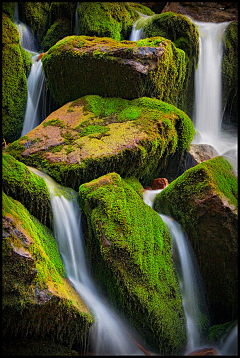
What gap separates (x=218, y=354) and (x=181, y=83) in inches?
224

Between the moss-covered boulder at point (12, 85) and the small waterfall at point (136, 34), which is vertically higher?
the small waterfall at point (136, 34)

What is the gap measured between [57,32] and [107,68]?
4.09 meters

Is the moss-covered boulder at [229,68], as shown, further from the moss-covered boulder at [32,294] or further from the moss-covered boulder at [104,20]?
the moss-covered boulder at [32,294]

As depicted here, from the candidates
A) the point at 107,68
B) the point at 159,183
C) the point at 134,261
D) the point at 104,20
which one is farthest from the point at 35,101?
the point at 134,261

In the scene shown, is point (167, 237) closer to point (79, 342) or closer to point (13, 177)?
point (79, 342)

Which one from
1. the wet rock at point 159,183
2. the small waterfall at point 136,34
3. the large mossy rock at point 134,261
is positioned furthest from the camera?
the small waterfall at point 136,34

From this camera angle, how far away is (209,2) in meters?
12.5

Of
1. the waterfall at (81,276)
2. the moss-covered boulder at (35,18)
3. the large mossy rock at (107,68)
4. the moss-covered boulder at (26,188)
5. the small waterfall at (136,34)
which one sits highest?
the moss-covered boulder at (35,18)

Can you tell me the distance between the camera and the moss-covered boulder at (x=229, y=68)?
8555 millimetres

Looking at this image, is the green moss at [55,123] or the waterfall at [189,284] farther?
the green moss at [55,123]

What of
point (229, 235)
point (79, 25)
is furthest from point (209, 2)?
point (229, 235)

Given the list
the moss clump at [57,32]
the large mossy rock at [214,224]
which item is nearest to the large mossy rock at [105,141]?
the large mossy rock at [214,224]

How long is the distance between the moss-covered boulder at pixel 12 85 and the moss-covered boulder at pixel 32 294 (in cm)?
376

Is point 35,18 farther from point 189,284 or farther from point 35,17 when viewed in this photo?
point 189,284
